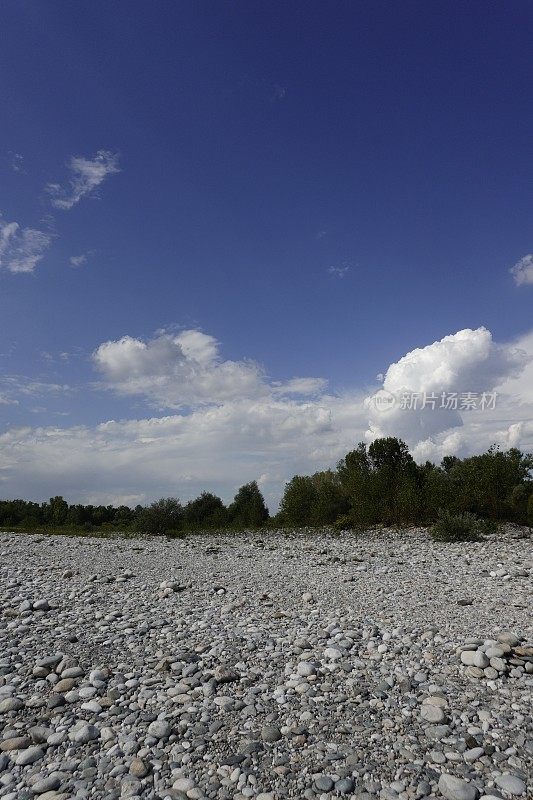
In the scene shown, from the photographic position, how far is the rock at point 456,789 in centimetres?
428

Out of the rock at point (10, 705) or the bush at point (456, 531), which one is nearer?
the rock at point (10, 705)

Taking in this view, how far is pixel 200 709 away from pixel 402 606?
5.84m

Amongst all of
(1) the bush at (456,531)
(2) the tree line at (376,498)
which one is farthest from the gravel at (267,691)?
(2) the tree line at (376,498)

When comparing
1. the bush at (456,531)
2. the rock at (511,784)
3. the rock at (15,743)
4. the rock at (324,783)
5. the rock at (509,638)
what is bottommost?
the rock at (511,784)

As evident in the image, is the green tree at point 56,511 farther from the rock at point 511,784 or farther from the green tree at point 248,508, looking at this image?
the rock at point 511,784

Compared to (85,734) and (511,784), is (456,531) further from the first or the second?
(85,734)

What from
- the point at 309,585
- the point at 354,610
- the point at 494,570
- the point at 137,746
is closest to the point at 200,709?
the point at 137,746

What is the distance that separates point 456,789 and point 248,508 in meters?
37.4

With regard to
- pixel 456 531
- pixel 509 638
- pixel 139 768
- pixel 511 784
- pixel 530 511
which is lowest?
pixel 511 784

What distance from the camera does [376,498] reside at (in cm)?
3234

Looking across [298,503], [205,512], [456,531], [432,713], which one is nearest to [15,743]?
[432,713]

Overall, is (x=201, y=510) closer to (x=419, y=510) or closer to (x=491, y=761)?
(x=419, y=510)

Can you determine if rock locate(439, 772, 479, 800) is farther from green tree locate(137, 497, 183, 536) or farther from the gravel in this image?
green tree locate(137, 497, 183, 536)

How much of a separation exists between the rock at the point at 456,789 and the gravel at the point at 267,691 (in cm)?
2
